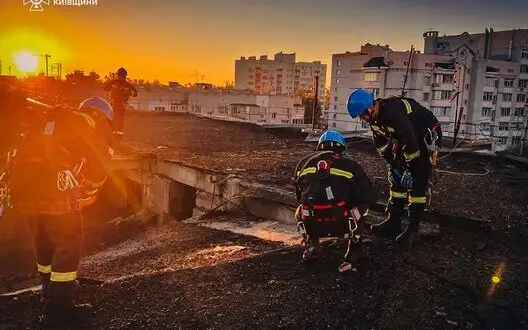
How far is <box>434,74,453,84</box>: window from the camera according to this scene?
62.6m

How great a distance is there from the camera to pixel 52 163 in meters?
3.85

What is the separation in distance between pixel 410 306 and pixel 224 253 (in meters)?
2.76

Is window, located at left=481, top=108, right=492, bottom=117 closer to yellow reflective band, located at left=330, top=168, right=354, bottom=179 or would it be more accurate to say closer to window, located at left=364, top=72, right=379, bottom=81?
window, located at left=364, top=72, right=379, bottom=81

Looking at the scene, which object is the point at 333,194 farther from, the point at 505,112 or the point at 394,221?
the point at 505,112

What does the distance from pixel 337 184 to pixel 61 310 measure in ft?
9.17

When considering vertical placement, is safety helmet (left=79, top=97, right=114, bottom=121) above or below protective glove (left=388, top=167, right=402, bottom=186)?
above

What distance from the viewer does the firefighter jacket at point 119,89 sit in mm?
11664

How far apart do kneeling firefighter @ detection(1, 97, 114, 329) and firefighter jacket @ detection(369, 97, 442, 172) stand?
10.9 feet

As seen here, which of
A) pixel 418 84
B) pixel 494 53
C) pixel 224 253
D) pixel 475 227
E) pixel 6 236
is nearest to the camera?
pixel 224 253

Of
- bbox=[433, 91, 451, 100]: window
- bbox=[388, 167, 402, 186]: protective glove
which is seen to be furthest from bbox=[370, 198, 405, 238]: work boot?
bbox=[433, 91, 451, 100]: window

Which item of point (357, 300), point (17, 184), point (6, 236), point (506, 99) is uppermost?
point (506, 99)

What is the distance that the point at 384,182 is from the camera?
9.98m

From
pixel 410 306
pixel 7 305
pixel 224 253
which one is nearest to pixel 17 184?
pixel 7 305

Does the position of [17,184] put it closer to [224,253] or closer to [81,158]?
[81,158]
